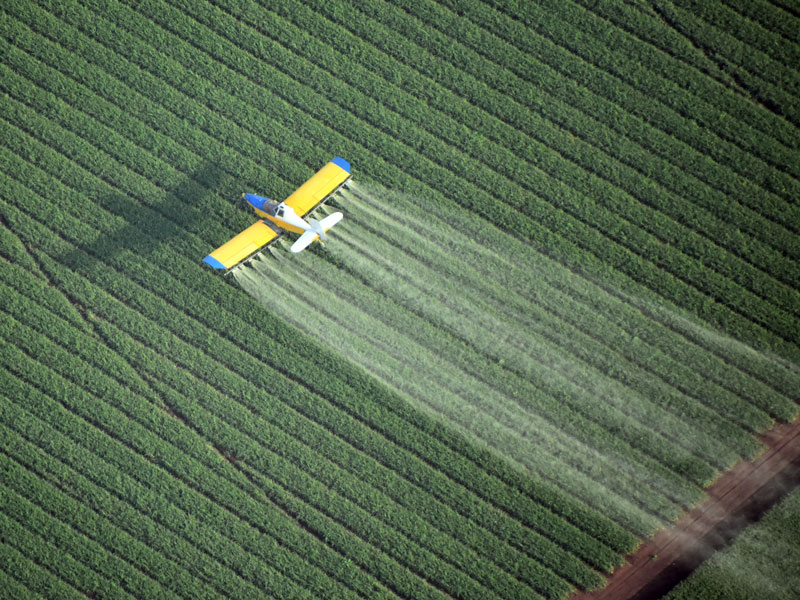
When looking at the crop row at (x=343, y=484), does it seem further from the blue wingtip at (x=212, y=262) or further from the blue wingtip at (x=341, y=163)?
the blue wingtip at (x=341, y=163)

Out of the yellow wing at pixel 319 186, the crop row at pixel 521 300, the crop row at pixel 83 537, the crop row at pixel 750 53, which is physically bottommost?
the crop row at pixel 83 537

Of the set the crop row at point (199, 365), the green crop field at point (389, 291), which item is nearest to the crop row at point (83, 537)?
the green crop field at point (389, 291)

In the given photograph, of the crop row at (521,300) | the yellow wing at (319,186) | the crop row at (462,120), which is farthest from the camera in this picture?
the crop row at (462,120)

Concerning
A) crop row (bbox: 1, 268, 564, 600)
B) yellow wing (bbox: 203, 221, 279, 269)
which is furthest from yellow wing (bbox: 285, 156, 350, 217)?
crop row (bbox: 1, 268, 564, 600)

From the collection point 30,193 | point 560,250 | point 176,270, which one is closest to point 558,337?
point 560,250

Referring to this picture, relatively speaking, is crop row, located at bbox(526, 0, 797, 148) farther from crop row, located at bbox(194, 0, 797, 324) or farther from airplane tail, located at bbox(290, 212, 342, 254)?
airplane tail, located at bbox(290, 212, 342, 254)

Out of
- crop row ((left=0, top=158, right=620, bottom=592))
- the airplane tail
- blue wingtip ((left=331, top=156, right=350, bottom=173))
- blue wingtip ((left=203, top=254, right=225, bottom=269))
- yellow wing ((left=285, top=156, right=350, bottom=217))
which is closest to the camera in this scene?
blue wingtip ((left=203, top=254, right=225, bottom=269))
